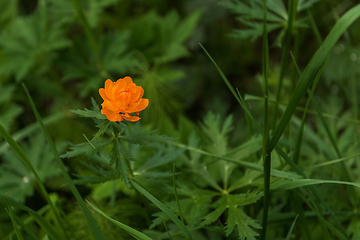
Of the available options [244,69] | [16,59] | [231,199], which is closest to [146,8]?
[244,69]

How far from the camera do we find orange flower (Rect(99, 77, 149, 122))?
2.04ft

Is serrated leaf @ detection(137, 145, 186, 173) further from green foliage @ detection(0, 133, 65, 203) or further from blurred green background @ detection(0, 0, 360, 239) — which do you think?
green foliage @ detection(0, 133, 65, 203)

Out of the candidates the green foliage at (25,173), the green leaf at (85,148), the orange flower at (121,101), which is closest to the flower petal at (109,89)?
the orange flower at (121,101)

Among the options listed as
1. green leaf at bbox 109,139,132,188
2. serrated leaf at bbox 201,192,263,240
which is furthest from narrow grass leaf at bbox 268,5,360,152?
green leaf at bbox 109,139,132,188

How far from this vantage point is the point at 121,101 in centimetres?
62

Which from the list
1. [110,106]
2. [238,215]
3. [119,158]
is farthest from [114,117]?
[238,215]

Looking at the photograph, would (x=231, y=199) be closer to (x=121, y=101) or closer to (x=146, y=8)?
(x=121, y=101)

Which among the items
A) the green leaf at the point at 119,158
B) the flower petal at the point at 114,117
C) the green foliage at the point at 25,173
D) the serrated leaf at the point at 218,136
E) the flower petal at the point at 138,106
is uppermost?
the flower petal at the point at 138,106

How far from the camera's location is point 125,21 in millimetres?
2129

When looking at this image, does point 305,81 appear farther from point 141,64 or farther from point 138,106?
point 141,64

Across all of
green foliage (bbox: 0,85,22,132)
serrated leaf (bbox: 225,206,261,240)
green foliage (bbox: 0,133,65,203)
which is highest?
serrated leaf (bbox: 225,206,261,240)

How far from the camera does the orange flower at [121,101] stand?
0.62m

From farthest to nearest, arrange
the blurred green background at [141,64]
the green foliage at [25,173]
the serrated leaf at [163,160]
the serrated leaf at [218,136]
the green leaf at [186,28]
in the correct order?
1. the green leaf at [186,28]
2. the blurred green background at [141,64]
3. the green foliage at [25,173]
4. the serrated leaf at [218,136]
5. the serrated leaf at [163,160]

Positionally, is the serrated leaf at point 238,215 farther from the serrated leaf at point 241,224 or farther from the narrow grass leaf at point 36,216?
the narrow grass leaf at point 36,216
